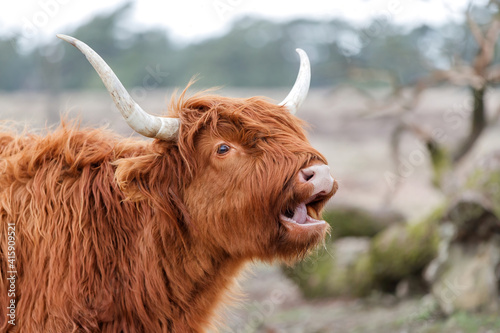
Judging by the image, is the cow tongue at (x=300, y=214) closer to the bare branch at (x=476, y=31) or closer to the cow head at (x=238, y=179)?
the cow head at (x=238, y=179)

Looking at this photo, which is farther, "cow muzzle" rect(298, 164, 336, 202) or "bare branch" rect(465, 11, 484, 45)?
"bare branch" rect(465, 11, 484, 45)

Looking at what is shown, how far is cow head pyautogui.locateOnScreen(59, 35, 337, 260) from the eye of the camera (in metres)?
3.32

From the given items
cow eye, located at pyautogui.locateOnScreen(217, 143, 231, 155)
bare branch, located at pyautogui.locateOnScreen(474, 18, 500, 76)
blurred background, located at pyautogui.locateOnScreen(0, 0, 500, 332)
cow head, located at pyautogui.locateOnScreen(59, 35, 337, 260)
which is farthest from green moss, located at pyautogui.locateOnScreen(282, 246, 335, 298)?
cow eye, located at pyautogui.locateOnScreen(217, 143, 231, 155)

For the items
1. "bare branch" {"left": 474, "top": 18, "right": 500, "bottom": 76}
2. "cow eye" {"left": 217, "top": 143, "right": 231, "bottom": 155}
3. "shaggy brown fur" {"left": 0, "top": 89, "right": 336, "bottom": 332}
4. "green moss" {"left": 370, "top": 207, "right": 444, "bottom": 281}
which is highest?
"bare branch" {"left": 474, "top": 18, "right": 500, "bottom": 76}

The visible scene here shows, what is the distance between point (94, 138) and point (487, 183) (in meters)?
5.22

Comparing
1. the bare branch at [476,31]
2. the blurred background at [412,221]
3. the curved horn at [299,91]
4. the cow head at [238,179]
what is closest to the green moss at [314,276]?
the blurred background at [412,221]

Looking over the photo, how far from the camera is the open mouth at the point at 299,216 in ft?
11.1

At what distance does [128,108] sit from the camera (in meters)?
3.14

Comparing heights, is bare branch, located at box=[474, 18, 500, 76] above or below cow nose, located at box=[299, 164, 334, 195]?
above

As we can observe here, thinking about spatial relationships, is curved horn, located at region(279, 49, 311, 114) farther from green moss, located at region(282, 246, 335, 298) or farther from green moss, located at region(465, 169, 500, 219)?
green moss, located at region(282, 246, 335, 298)

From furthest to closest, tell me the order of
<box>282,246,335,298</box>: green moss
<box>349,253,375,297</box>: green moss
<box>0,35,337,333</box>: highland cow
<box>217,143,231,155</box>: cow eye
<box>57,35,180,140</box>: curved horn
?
<box>282,246,335,298</box>: green moss < <box>349,253,375,297</box>: green moss < <box>217,143,231,155</box>: cow eye < <box>0,35,337,333</box>: highland cow < <box>57,35,180,140</box>: curved horn

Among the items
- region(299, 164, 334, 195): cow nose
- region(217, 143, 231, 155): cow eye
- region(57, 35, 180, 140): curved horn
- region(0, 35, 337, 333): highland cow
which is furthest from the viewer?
region(217, 143, 231, 155): cow eye

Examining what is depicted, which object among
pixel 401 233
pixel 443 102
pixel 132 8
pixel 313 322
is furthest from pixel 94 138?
pixel 132 8

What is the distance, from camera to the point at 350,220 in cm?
912
